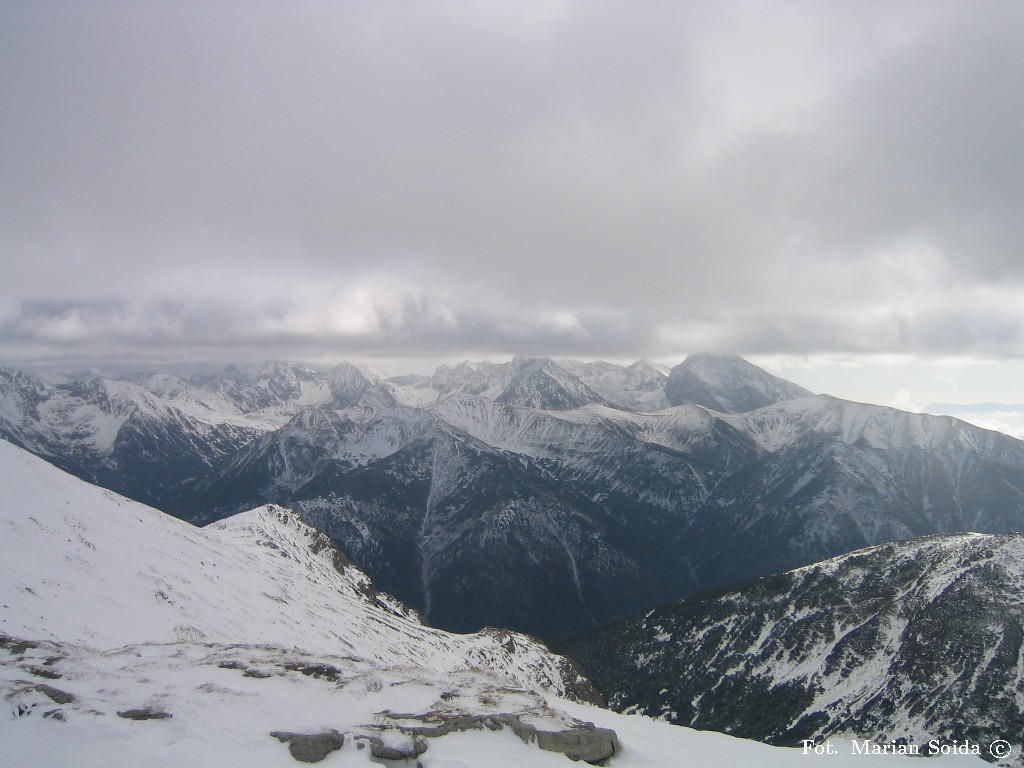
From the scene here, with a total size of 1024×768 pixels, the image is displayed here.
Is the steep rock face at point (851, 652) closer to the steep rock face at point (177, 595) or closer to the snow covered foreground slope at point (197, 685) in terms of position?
the steep rock face at point (177, 595)

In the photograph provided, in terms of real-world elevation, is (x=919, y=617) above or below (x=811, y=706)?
above

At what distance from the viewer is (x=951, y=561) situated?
136375 mm

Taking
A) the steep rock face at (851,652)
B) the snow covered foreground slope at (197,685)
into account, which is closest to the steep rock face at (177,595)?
the snow covered foreground slope at (197,685)

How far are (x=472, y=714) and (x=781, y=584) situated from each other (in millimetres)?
153092

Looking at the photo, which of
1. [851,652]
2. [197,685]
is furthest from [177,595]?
[851,652]

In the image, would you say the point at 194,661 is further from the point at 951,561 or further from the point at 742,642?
the point at 951,561

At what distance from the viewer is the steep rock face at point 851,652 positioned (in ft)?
333

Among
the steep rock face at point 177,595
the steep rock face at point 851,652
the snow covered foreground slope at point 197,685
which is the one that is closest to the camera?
the snow covered foreground slope at point 197,685

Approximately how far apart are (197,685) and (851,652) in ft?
449

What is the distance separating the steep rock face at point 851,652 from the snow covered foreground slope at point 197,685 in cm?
7825

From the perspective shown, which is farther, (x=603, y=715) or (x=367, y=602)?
(x=367, y=602)

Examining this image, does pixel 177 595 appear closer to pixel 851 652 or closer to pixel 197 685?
pixel 197 685

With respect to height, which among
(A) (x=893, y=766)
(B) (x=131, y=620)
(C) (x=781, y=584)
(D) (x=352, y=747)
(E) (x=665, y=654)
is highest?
(D) (x=352, y=747)

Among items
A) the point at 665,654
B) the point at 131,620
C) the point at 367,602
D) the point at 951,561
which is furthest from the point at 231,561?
the point at 951,561
